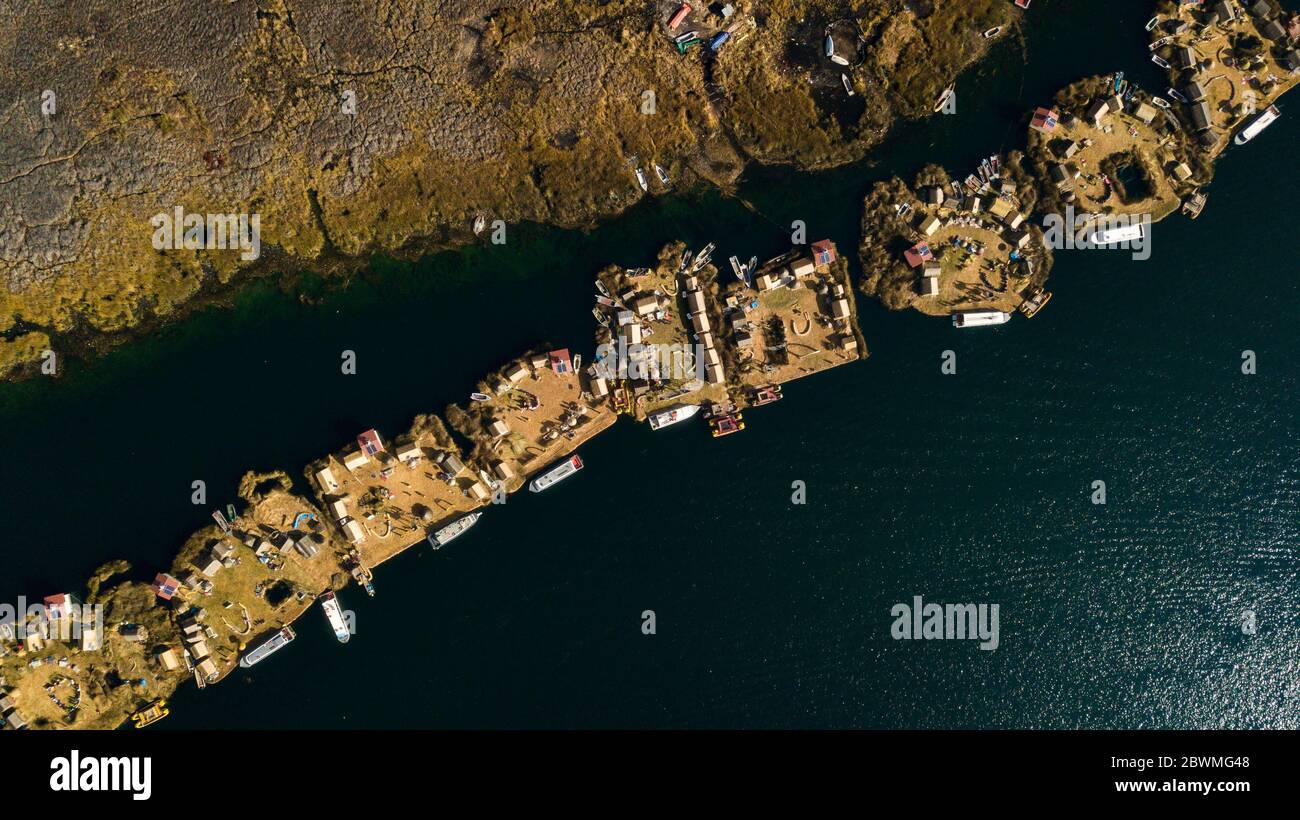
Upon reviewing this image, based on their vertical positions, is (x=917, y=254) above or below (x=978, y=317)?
above

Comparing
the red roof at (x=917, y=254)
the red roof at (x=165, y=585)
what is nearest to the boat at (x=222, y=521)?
the red roof at (x=165, y=585)

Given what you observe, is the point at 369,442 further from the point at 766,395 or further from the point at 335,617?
the point at 766,395

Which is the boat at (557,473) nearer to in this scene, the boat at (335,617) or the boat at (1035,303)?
the boat at (335,617)

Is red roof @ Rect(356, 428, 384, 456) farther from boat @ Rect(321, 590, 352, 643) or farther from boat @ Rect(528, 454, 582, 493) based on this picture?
boat @ Rect(528, 454, 582, 493)

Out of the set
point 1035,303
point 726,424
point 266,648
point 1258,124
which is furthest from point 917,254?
point 266,648

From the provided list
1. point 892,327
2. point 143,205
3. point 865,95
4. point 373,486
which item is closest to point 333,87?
point 143,205

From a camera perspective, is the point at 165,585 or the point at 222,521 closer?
the point at 165,585

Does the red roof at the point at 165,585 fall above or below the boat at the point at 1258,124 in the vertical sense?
below
